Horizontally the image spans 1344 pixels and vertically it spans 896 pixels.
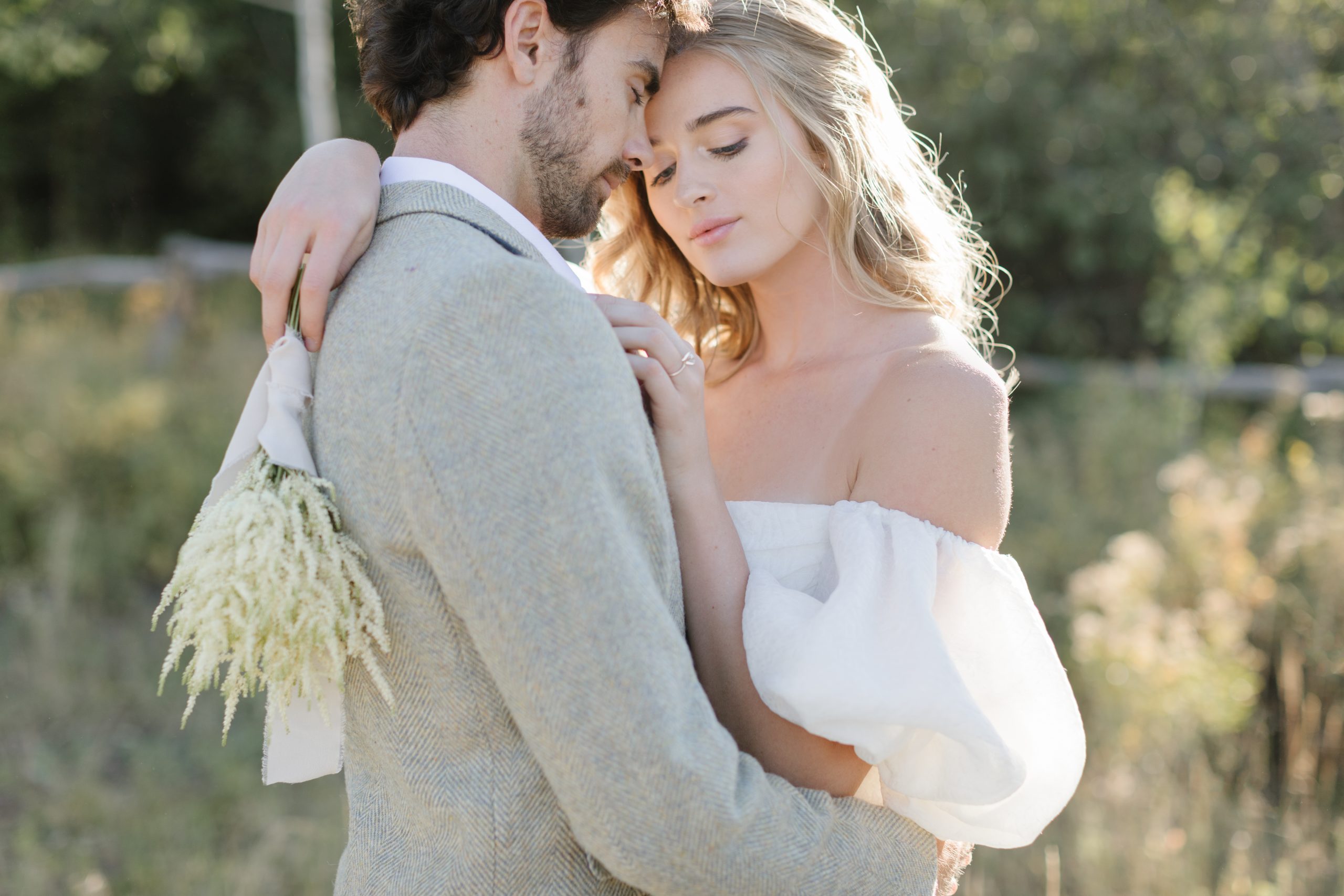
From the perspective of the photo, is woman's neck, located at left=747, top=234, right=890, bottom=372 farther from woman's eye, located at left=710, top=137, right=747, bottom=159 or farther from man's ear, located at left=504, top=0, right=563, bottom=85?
man's ear, located at left=504, top=0, right=563, bottom=85

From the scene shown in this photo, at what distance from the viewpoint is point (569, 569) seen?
1.14 meters

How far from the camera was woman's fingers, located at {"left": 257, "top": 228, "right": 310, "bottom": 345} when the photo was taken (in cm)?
141

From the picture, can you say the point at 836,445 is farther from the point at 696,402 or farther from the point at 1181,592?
the point at 1181,592

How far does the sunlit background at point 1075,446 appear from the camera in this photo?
3615 millimetres

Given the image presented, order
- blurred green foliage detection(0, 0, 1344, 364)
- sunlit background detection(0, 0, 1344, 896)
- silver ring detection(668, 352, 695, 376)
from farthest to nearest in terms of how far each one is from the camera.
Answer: blurred green foliage detection(0, 0, 1344, 364)
sunlit background detection(0, 0, 1344, 896)
silver ring detection(668, 352, 695, 376)

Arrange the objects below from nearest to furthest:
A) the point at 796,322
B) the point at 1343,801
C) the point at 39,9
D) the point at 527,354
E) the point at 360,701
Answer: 1. the point at 527,354
2. the point at 360,701
3. the point at 796,322
4. the point at 1343,801
5. the point at 39,9

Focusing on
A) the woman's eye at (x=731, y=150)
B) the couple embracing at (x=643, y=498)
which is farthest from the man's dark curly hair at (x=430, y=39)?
the woman's eye at (x=731, y=150)

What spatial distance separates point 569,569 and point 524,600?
60 millimetres

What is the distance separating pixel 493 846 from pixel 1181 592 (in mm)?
4107

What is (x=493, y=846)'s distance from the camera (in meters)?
1.29

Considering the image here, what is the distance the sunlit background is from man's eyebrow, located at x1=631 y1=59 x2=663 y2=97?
75.0 inches

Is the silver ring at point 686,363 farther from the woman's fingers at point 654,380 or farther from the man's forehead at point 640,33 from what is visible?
the man's forehead at point 640,33

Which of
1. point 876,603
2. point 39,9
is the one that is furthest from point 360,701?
point 39,9

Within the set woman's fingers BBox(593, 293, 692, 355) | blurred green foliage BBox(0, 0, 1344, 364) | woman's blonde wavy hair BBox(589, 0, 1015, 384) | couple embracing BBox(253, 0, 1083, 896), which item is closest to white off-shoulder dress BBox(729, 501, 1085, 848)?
couple embracing BBox(253, 0, 1083, 896)
